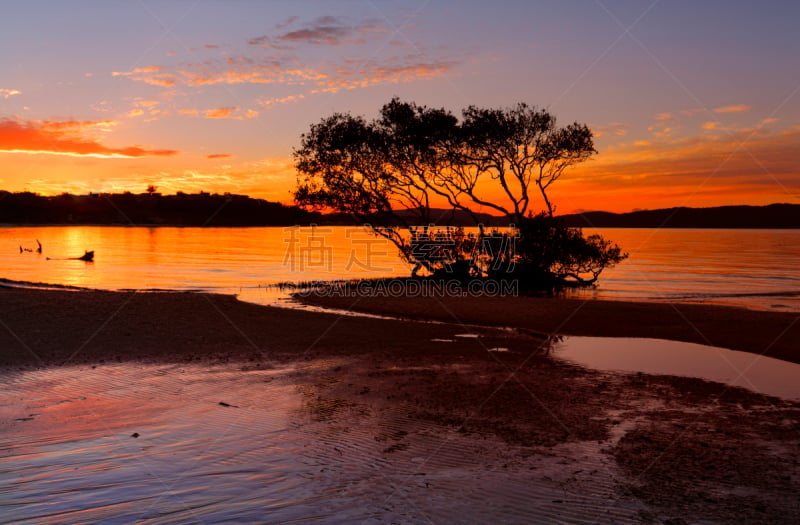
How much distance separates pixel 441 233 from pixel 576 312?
21.6m

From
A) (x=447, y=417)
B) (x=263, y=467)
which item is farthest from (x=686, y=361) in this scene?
(x=263, y=467)

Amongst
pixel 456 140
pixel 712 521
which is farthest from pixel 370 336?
pixel 456 140

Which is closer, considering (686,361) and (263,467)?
(263,467)

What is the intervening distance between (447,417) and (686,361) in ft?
29.2

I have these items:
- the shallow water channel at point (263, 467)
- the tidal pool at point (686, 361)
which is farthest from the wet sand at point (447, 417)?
the tidal pool at point (686, 361)

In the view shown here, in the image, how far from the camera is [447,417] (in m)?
10.2

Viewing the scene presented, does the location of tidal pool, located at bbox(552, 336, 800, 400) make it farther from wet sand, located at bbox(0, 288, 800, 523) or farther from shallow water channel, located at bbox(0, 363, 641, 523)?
shallow water channel, located at bbox(0, 363, 641, 523)

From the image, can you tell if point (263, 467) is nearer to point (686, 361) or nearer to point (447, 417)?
point (447, 417)

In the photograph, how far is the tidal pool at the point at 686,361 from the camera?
13383 mm

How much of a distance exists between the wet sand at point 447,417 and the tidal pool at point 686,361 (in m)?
0.77

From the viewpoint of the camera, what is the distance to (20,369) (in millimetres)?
13148

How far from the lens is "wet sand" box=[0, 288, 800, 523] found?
6895 mm

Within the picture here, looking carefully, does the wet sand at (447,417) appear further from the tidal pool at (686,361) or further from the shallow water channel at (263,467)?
the tidal pool at (686,361)

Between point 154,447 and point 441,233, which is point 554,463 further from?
point 441,233
